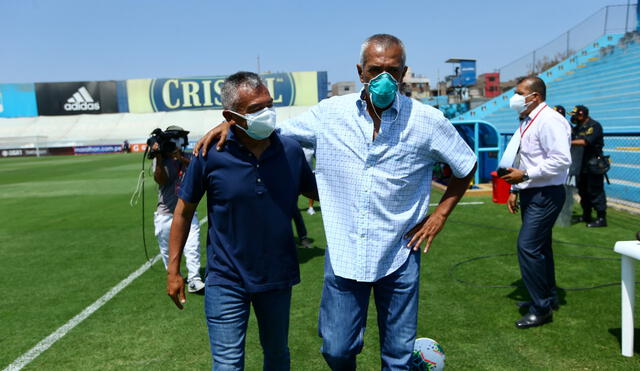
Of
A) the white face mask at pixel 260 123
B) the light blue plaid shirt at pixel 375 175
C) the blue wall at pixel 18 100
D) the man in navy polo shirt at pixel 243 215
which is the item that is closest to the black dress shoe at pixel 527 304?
the light blue plaid shirt at pixel 375 175

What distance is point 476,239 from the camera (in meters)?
7.32

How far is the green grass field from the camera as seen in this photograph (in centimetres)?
375

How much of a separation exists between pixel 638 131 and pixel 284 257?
8.42m

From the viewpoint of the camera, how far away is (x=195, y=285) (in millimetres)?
5336

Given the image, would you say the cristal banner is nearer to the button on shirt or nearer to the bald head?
the bald head

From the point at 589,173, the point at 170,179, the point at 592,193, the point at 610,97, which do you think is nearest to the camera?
the point at 170,179

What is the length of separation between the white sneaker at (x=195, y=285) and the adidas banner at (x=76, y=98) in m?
54.5

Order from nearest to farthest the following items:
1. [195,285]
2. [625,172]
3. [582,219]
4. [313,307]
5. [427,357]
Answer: [427,357], [313,307], [195,285], [582,219], [625,172]

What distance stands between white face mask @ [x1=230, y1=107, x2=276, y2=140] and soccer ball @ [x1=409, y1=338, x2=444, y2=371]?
1.70 metres

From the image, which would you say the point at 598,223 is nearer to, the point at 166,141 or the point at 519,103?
the point at 519,103

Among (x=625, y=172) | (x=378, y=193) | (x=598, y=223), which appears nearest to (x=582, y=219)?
(x=598, y=223)

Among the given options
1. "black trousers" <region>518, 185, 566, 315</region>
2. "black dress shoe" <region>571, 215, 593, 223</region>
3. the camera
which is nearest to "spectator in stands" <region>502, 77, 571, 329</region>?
"black trousers" <region>518, 185, 566, 315</region>

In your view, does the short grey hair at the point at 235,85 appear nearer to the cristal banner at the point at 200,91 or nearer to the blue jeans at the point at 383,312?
the blue jeans at the point at 383,312

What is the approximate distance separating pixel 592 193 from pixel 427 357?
6.25 m
